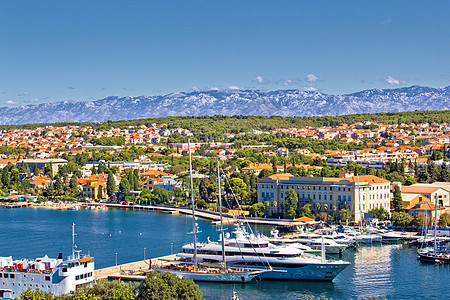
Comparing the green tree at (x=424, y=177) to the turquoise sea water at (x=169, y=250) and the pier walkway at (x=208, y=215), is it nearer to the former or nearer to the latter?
the pier walkway at (x=208, y=215)

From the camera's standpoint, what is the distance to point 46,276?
59.7 ft

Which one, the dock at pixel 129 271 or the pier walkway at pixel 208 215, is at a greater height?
the pier walkway at pixel 208 215

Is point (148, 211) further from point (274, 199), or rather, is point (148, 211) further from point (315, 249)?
point (315, 249)

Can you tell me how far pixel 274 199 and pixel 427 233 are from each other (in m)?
10.3

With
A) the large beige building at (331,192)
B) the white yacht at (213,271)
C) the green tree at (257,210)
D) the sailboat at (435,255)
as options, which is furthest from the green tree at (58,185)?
the sailboat at (435,255)

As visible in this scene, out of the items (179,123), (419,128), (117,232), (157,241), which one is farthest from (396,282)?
(179,123)

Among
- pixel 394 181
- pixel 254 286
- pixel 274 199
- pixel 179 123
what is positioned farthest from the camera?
pixel 179 123

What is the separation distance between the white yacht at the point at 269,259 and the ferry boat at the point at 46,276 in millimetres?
6588

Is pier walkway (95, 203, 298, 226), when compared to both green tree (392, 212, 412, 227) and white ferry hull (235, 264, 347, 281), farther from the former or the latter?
white ferry hull (235, 264, 347, 281)

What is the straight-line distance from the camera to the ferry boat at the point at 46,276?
18047 millimetres

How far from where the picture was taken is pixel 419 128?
3593 inches

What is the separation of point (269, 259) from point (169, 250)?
19.5 ft

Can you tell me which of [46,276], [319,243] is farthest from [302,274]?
[46,276]

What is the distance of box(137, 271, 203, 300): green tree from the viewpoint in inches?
663
